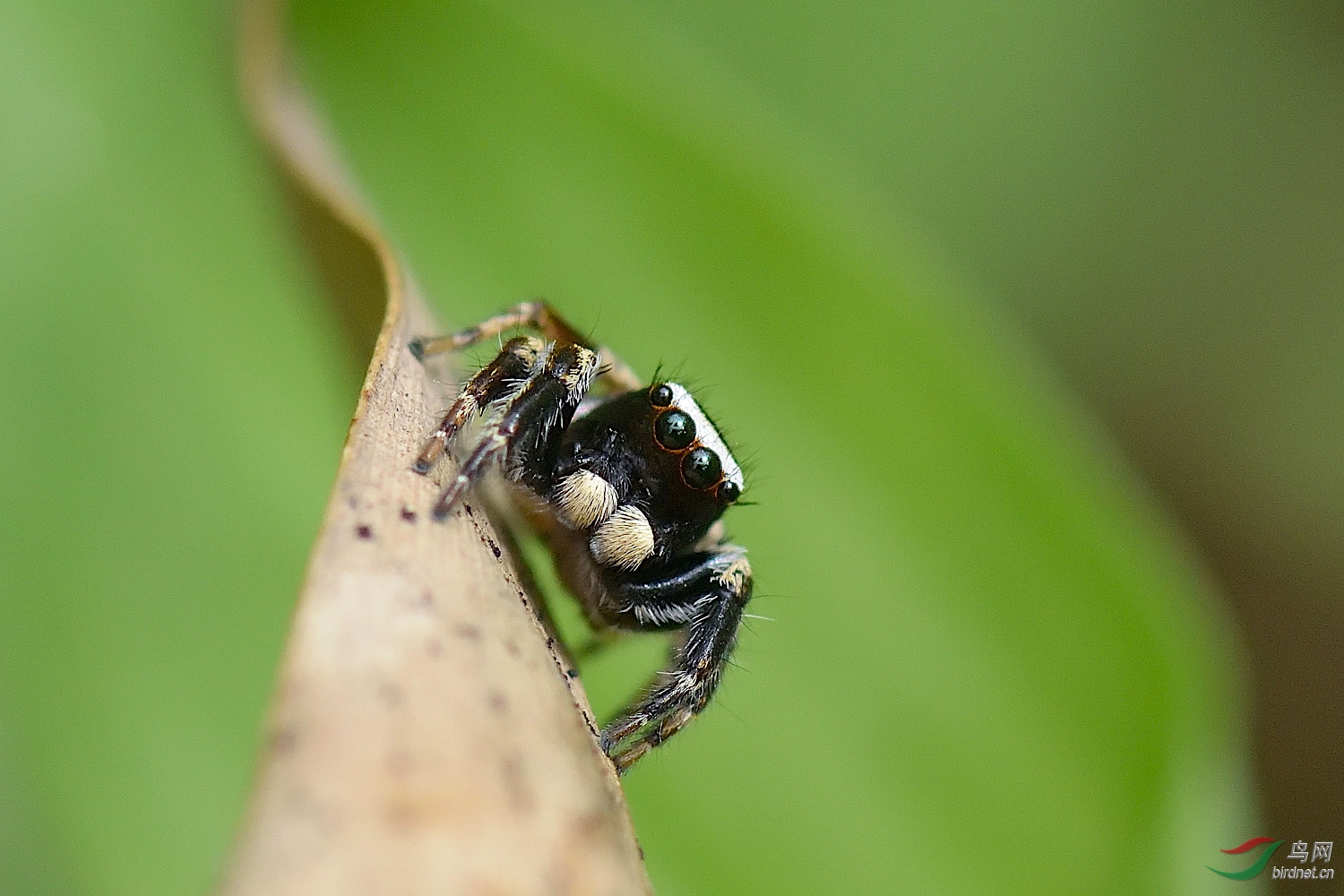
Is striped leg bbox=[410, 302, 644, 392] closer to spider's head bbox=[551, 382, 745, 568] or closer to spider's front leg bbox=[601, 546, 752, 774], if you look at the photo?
spider's head bbox=[551, 382, 745, 568]

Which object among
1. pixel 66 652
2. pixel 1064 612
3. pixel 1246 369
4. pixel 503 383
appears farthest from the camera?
pixel 1246 369

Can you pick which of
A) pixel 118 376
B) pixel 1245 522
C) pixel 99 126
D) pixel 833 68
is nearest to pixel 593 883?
pixel 118 376

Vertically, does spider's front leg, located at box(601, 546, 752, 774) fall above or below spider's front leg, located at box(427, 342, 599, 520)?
below

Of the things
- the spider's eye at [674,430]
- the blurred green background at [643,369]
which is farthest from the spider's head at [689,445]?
the blurred green background at [643,369]

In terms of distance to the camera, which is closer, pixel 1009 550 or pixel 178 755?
pixel 178 755

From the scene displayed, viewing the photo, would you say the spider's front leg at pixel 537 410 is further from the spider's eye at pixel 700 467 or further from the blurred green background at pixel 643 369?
the blurred green background at pixel 643 369

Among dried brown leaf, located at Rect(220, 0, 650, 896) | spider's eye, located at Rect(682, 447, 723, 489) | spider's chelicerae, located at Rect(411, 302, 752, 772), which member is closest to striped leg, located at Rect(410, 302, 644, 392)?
spider's chelicerae, located at Rect(411, 302, 752, 772)

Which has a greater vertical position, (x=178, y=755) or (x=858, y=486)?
(x=858, y=486)

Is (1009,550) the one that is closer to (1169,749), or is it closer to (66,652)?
(1169,749)
